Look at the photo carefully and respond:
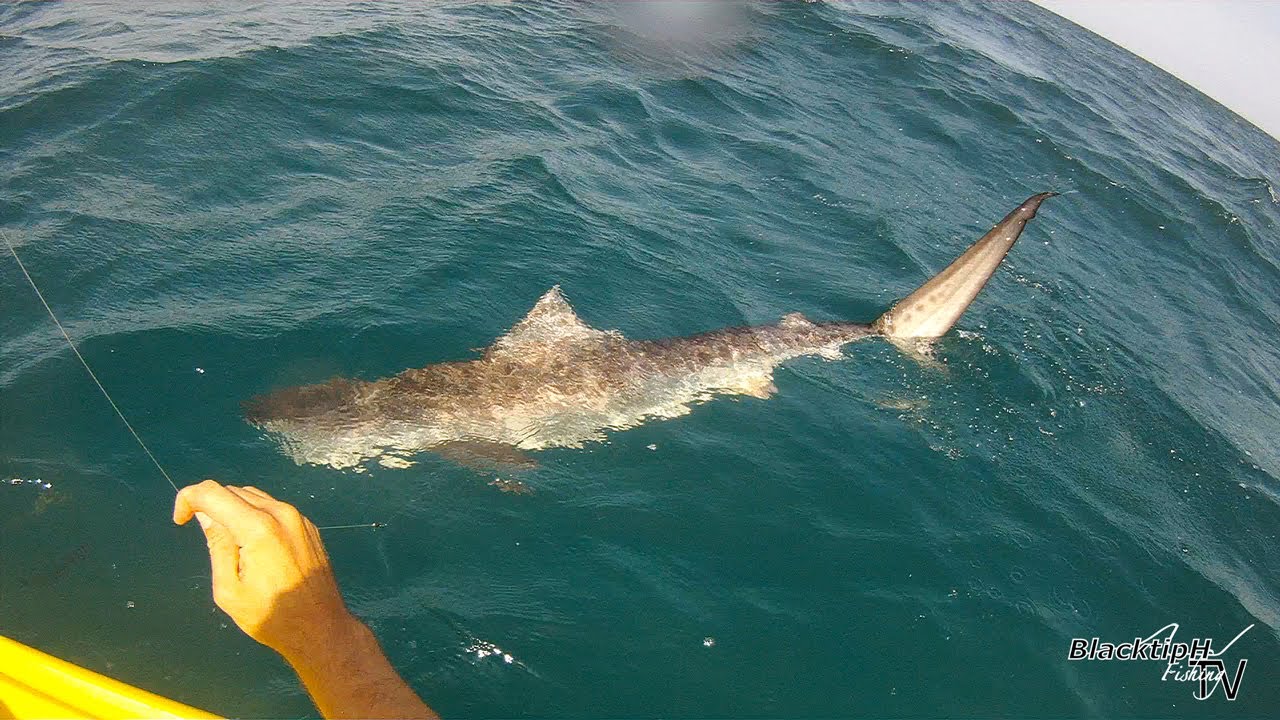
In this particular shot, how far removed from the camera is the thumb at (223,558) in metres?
4.15

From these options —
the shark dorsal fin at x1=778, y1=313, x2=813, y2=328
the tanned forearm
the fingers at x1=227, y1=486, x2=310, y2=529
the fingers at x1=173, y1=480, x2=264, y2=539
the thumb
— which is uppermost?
the shark dorsal fin at x1=778, y1=313, x2=813, y2=328

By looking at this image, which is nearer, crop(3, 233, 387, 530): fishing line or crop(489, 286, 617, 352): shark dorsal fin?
crop(3, 233, 387, 530): fishing line

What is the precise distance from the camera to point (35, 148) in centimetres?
1083

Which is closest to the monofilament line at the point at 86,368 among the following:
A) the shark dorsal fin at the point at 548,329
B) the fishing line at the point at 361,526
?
the fishing line at the point at 361,526

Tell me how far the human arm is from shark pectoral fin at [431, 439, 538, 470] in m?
2.75

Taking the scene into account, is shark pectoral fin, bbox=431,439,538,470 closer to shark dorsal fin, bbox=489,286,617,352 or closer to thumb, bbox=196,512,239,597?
shark dorsal fin, bbox=489,286,617,352

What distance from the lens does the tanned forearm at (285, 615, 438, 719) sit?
4.41 m

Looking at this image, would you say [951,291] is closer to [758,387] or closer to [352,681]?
[758,387]

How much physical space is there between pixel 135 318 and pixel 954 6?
→ 4198 cm

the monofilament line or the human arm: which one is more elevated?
the human arm

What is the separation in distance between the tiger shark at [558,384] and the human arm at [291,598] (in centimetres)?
267

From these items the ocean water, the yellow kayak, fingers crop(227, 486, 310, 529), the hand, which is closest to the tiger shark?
the ocean water

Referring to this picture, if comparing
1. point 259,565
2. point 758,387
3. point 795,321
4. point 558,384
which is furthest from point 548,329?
point 259,565

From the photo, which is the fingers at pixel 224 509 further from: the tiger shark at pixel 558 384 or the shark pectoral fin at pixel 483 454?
the shark pectoral fin at pixel 483 454
